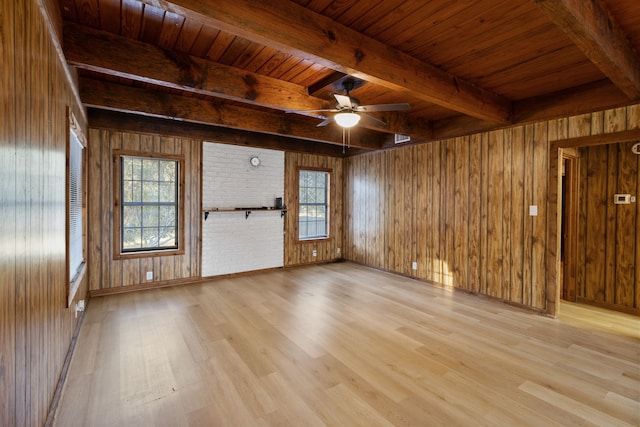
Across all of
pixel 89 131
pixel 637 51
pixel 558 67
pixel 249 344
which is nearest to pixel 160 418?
pixel 249 344

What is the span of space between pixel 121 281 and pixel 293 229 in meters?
3.05

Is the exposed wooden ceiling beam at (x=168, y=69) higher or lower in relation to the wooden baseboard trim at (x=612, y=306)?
higher

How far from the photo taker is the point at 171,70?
2.74m

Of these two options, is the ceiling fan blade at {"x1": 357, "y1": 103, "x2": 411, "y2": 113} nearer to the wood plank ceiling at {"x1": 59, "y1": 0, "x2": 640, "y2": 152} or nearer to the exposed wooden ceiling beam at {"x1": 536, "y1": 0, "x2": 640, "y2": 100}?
the wood plank ceiling at {"x1": 59, "y1": 0, "x2": 640, "y2": 152}

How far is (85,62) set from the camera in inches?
96.3

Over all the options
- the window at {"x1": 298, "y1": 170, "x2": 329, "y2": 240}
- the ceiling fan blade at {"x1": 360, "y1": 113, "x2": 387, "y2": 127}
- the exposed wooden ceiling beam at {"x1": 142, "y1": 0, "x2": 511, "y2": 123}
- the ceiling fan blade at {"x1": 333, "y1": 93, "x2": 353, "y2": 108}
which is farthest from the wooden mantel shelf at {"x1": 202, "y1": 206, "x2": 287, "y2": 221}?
the exposed wooden ceiling beam at {"x1": 142, "y1": 0, "x2": 511, "y2": 123}

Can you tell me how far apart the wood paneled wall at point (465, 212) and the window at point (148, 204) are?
144 inches

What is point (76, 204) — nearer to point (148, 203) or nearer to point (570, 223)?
point (148, 203)

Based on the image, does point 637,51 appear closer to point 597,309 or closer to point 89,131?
point 597,309

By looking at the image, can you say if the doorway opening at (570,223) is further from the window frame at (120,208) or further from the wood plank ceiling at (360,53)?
the window frame at (120,208)

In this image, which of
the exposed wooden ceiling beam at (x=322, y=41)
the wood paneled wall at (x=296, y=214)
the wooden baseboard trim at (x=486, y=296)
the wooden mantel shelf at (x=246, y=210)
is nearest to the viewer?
the exposed wooden ceiling beam at (x=322, y=41)

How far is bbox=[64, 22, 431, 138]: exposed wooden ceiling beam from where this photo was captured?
7.98ft

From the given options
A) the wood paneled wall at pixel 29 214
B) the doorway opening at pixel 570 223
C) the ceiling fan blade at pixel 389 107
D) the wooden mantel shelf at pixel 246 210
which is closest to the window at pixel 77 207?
the wood paneled wall at pixel 29 214

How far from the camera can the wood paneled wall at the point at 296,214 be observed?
20.2ft
